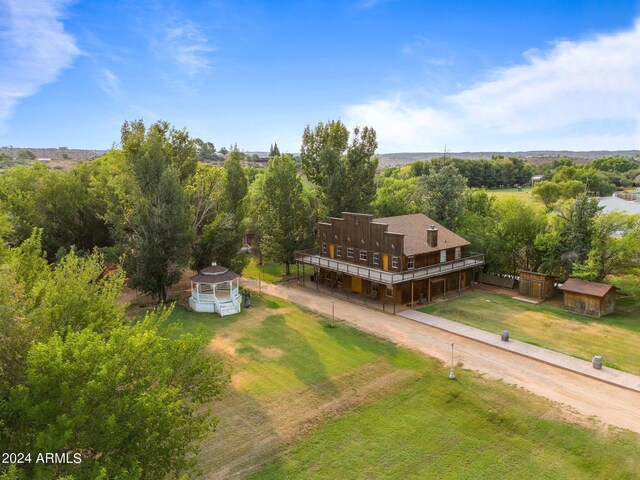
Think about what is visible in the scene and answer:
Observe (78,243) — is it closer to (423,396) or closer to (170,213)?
(170,213)

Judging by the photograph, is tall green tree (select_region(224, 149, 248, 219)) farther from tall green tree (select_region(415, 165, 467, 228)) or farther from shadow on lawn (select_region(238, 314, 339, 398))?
tall green tree (select_region(415, 165, 467, 228))

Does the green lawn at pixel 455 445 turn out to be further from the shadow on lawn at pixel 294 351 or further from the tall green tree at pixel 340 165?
the tall green tree at pixel 340 165

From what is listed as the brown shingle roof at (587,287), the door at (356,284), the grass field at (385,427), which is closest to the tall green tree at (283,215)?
the door at (356,284)

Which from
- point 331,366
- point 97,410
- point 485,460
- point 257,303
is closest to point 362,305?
point 257,303

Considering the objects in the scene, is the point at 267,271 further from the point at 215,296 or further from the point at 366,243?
the point at 366,243

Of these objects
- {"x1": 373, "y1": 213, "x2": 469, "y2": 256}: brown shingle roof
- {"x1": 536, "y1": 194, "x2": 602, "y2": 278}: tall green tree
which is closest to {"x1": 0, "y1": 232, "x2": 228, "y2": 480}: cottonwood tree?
{"x1": 373, "y1": 213, "x2": 469, "y2": 256}: brown shingle roof

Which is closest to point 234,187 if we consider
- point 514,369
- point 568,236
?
point 514,369
